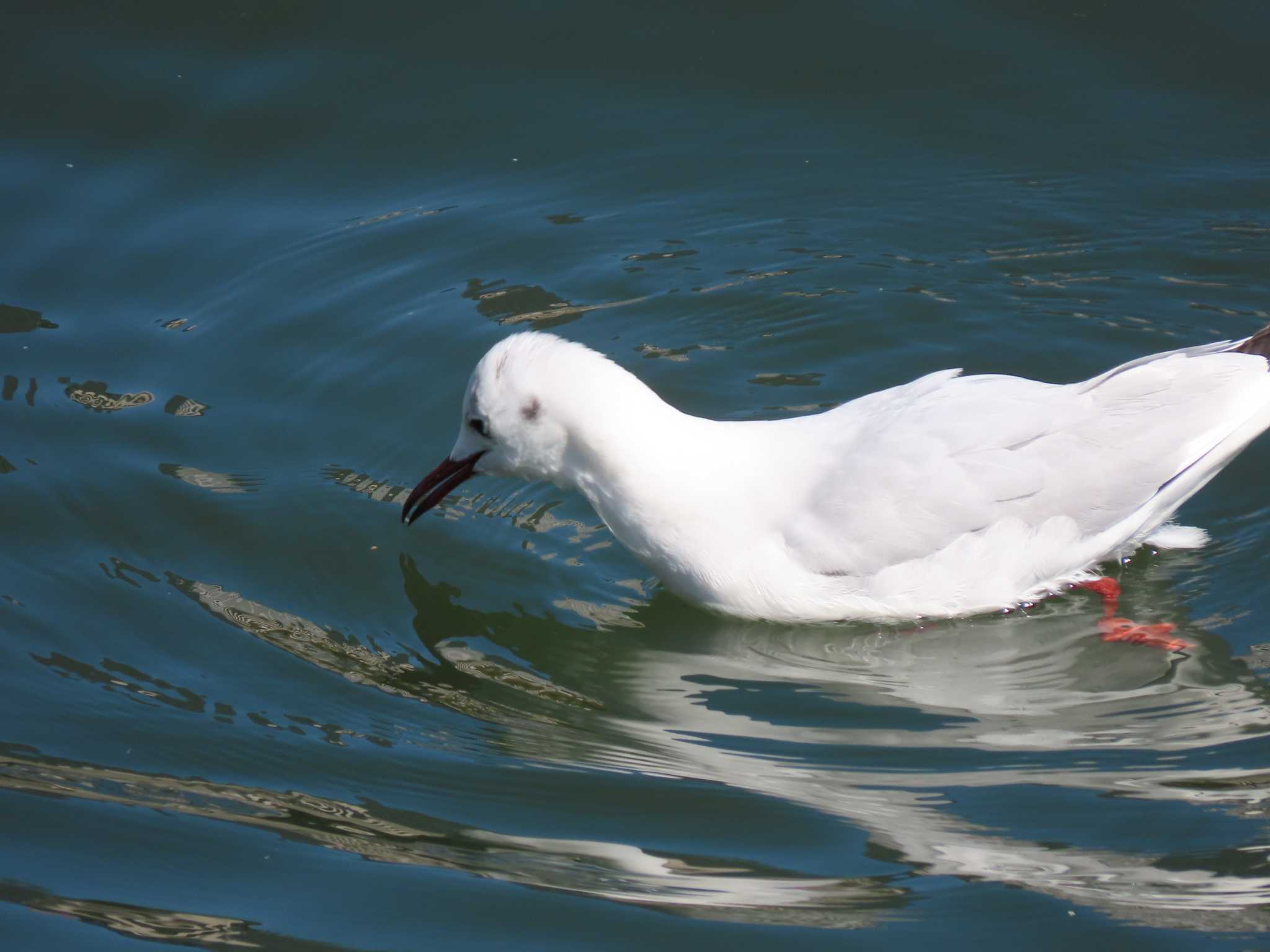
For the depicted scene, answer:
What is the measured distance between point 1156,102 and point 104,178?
6.11 metres

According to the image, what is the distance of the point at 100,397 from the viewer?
733 centimetres

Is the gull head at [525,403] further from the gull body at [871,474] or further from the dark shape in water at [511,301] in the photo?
the dark shape in water at [511,301]

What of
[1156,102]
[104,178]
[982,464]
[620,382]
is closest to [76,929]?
[620,382]

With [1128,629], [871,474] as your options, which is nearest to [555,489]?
[871,474]

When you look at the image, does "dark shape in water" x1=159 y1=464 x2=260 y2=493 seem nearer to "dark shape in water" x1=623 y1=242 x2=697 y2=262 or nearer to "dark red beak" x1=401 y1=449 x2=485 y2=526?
"dark red beak" x1=401 y1=449 x2=485 y2=526

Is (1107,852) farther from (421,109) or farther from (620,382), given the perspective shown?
(421,109)

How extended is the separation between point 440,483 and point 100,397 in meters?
2.19

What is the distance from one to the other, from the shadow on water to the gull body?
28 cm

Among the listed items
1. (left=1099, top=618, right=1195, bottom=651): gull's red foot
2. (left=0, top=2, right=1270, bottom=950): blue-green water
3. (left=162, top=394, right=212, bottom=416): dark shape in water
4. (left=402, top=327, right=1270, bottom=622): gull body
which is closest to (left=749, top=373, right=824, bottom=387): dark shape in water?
(left=0, top=2, right=1270, bottom=950): blue-green water

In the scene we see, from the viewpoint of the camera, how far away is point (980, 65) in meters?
9.14

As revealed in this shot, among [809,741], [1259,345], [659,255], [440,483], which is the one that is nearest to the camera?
[809,741]

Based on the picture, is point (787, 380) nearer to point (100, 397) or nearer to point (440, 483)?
point (440, 483)

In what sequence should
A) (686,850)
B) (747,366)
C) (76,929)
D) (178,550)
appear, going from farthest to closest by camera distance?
1. (747,366)
2. (178,550)
3. (686,850)
4. (76,929)

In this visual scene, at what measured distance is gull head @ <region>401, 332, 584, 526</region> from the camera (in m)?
5.61
